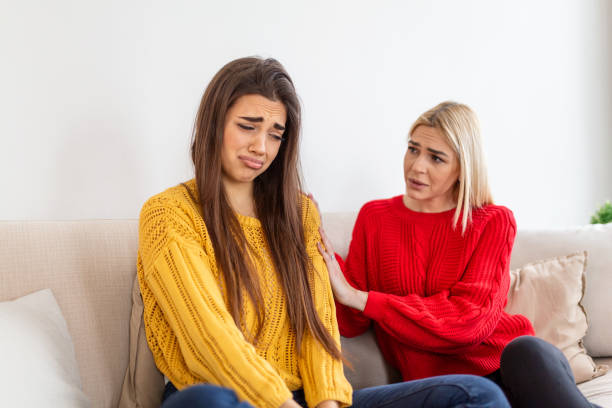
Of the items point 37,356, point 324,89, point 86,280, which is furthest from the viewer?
point 324,89

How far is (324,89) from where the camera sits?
201cm

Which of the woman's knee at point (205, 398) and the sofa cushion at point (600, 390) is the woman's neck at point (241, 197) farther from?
the sofa cushion at point (600, 390)

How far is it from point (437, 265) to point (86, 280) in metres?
0.97

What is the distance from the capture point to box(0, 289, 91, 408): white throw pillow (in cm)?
110

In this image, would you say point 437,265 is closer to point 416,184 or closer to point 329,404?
point 416,184

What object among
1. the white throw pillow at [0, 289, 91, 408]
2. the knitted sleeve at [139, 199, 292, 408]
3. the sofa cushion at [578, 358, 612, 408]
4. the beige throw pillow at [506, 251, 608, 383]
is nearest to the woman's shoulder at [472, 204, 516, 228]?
the beige throw pillow at [506, 251, 608, 383]

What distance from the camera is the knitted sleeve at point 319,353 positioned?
122cm

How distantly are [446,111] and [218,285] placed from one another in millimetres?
868

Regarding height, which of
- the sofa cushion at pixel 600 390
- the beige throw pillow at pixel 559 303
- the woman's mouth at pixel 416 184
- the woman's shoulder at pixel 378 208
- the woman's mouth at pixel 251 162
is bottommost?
the sofa cushion at pixel 600 390

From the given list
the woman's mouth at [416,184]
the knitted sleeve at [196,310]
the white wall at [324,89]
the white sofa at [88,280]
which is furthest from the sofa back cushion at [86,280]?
the woman's mouth at [416,184]

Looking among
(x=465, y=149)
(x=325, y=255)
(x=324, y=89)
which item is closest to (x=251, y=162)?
(x=325, y=255)

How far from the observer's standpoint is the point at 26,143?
1.45 meters

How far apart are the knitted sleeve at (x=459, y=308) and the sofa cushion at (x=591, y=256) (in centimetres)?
39

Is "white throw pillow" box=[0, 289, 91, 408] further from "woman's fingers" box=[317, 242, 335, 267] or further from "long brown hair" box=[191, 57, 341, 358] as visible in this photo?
"woman's fingers" box=[317, 242, 335, 267]
